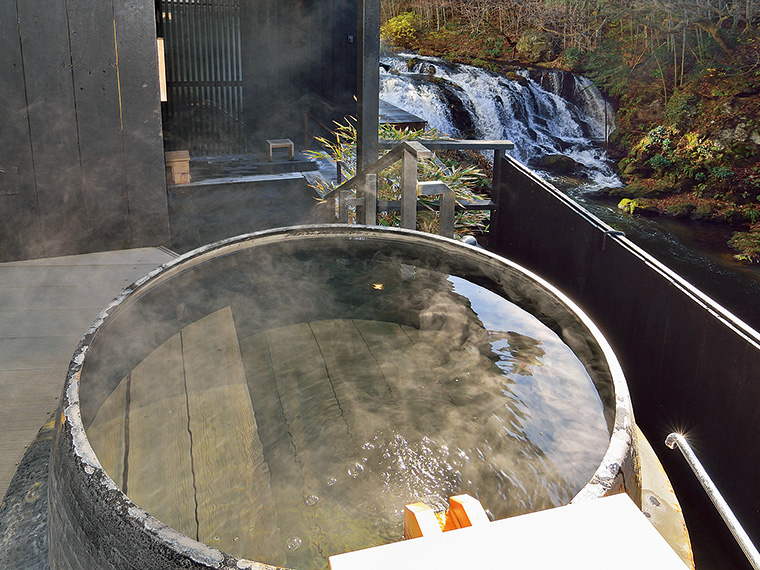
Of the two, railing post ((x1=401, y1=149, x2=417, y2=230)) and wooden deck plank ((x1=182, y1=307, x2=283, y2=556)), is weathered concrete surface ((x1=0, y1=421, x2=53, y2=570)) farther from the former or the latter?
railing post ((x1=401, y1=149, x2=417, y2=230))

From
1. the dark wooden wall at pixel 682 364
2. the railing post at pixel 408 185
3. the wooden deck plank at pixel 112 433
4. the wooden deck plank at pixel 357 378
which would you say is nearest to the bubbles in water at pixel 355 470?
the wooden deck plank at pixel 357 378

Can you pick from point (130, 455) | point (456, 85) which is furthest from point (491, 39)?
point (130, 455)

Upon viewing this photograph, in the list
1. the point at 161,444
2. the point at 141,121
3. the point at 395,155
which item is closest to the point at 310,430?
the point at 161,444

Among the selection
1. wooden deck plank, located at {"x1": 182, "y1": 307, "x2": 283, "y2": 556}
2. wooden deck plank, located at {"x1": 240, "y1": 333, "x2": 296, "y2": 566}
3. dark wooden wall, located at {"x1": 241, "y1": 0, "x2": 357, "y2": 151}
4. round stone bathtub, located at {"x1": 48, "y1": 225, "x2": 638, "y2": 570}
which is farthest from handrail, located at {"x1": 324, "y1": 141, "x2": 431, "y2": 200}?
dark wooden wall, located at {"x1": 241, "y1": 0, "x2": 357, "y2": 151}

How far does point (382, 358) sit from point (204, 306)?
774mm

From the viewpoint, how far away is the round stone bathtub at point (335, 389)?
1.72 meters

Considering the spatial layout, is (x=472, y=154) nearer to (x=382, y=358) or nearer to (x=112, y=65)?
(x=112, y=65)

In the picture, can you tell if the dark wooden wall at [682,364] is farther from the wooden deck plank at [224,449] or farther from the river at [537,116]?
the river at [537,116]

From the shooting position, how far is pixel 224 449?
2080mm

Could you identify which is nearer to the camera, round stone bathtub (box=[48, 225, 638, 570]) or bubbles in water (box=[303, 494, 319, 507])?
round stone bathtub (box=[48, 225, 638, 570])

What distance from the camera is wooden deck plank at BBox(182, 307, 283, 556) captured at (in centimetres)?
187

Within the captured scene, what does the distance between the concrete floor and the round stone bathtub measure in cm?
55

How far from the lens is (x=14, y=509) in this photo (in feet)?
5.22

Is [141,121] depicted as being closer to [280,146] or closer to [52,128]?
[52,128]
